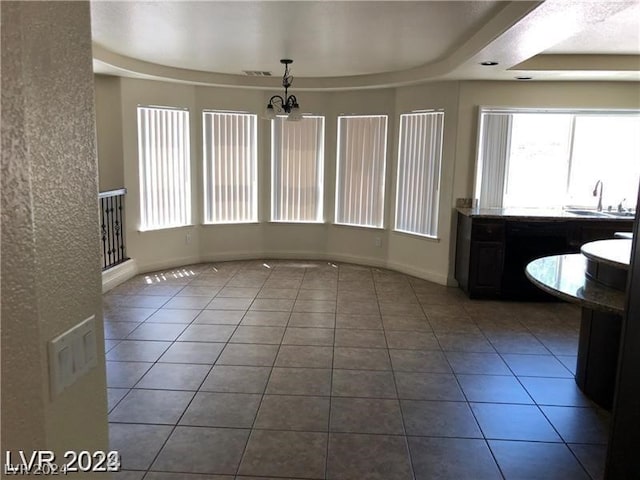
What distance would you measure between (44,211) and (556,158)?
250 inches

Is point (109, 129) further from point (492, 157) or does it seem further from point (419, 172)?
point (492, 157)

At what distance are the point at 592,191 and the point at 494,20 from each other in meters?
3.41

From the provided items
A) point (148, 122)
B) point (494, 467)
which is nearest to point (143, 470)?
point (494, 467)

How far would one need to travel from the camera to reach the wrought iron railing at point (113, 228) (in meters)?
6.01

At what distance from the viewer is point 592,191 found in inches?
243

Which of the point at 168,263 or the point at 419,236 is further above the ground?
the point at 419,236

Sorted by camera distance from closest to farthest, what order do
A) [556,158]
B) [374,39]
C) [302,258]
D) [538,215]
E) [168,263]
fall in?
1. [374,39]
2. [538,215]
3. [556,158]
4. [168,263]
5. [302,258]

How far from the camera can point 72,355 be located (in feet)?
3.52

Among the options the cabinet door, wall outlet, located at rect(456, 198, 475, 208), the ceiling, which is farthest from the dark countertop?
the ceiling

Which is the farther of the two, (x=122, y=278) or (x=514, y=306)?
(x=122, y=278)

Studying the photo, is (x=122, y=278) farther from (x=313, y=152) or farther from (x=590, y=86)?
(x=590, y=86)

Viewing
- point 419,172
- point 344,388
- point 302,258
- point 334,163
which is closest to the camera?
point 344,388

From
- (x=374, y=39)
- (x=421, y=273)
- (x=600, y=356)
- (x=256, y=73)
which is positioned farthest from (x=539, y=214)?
(x=256, y=73)

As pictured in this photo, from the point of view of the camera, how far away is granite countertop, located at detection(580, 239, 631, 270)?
302 centimetres
